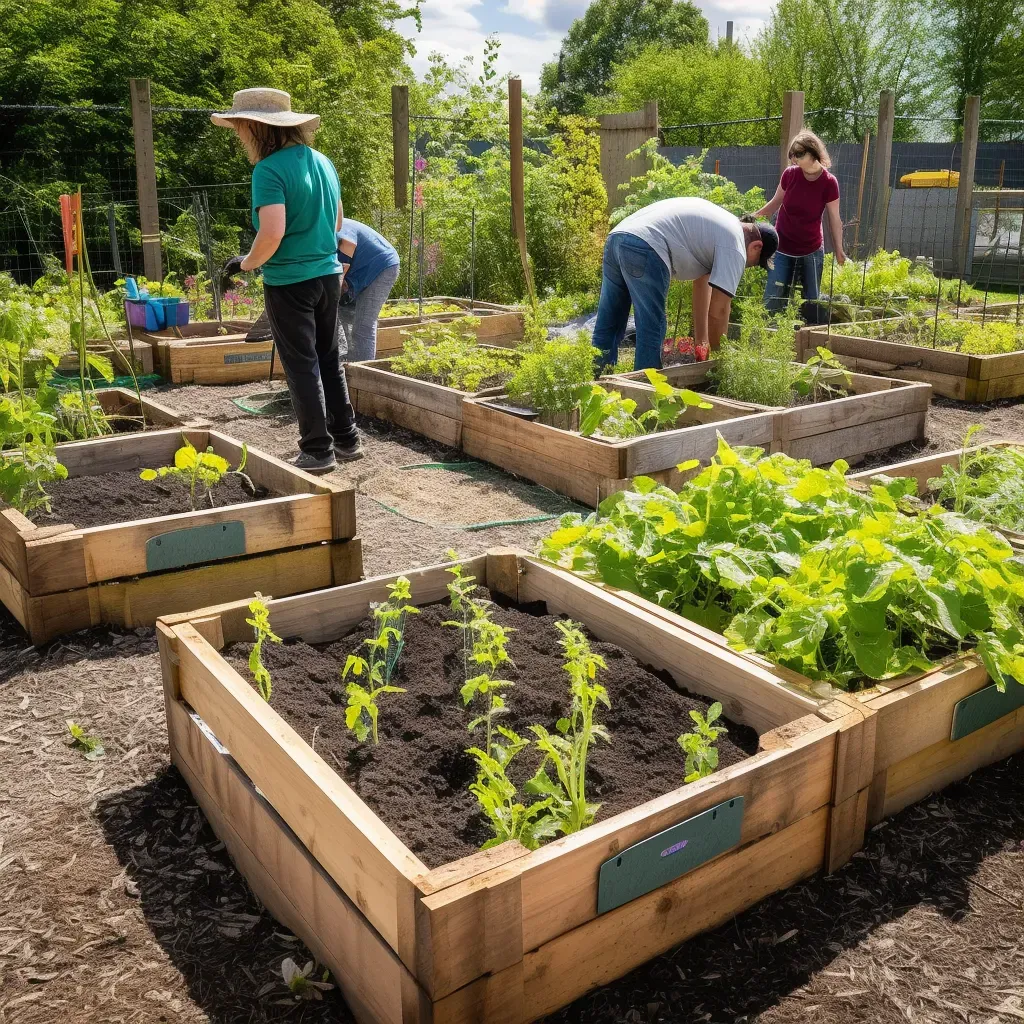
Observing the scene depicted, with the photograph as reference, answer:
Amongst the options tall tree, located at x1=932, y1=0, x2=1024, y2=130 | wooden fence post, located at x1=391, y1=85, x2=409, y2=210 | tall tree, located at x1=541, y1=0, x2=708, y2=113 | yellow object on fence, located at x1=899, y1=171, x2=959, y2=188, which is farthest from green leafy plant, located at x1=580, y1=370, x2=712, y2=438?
tall tree, located at x1=541, y1=0, x2=708, y2=113

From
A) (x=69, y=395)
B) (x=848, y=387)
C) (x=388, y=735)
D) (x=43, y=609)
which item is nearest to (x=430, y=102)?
(x=848, y=387)

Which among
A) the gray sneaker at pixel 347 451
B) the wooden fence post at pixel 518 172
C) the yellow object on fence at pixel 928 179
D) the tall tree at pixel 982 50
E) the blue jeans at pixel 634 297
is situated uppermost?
the tall tree at pixel 982 50

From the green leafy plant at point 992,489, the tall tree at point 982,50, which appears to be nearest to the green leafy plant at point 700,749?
the green leafy plant at point 992,489

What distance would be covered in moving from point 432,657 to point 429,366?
14.2ft

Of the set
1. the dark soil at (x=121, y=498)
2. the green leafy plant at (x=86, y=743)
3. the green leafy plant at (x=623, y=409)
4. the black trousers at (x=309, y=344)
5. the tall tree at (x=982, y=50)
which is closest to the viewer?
the green leafy plant at (x=86, y=743)

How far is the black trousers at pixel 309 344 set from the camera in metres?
5.18

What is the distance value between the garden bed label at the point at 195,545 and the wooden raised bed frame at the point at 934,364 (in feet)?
17.2

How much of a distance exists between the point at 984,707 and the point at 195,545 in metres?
2.59

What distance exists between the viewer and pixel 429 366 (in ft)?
22.5

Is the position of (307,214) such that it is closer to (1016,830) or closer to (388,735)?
(388,735)

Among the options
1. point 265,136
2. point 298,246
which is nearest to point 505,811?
point 298,246

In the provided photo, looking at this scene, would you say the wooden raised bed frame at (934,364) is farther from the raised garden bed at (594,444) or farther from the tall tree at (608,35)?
the tall tree at (608,35)

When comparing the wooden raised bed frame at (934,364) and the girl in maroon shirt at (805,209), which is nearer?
the wooden raised bed frame at (934,364)

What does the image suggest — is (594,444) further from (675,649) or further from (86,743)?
(86,743)
